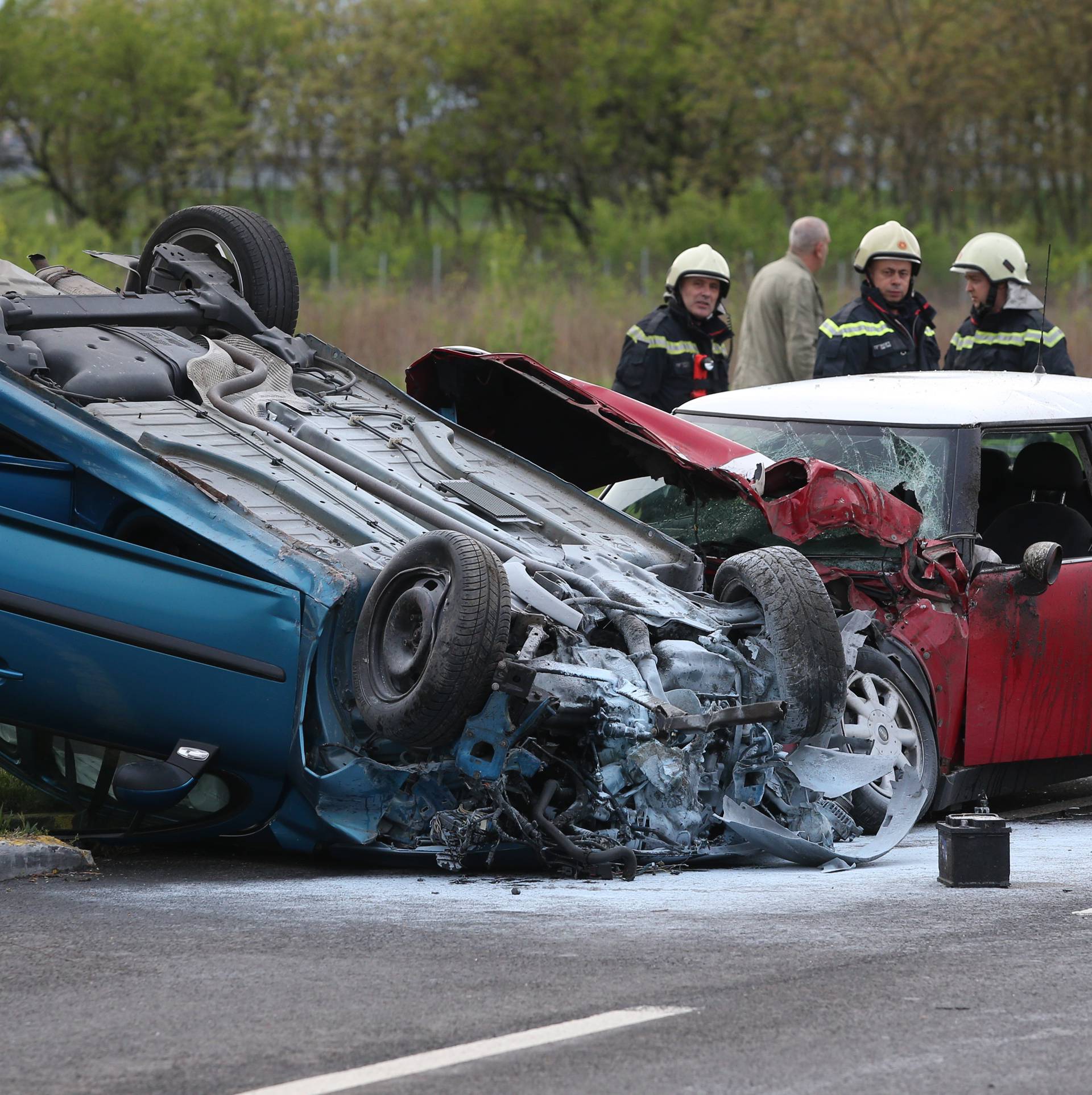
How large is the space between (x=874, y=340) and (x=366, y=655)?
4419mm

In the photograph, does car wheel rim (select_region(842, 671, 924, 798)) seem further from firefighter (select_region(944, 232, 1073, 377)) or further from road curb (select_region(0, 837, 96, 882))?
firefighter (select_region(944, 232, 1073, 377))

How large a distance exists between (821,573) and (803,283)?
3981 mm

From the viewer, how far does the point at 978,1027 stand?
4.02 metres

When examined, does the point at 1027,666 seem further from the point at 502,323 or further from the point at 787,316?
the point at 502,323

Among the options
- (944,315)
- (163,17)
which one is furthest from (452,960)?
(163,17)

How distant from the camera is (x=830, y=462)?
292 inches

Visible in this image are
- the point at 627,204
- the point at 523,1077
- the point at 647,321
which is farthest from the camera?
the point at 627,204

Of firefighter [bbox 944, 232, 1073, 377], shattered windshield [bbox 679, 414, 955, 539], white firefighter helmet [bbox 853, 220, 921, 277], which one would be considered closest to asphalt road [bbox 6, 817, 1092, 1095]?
shattered windshield [bbox 679, 414, 955, 539]

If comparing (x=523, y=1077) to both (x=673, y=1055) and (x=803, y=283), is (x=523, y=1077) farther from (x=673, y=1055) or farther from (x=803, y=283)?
(x=803, y=283)

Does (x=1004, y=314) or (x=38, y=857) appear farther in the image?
(x=1004, y=314)

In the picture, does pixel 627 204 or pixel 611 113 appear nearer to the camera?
pixel 627 204

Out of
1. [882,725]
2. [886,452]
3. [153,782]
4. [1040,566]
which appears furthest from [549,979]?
[886,452]

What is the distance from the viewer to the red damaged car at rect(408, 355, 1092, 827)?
22.1ft

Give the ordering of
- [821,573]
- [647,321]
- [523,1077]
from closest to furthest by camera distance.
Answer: [523,1077] < [821,573] < [647,321]
